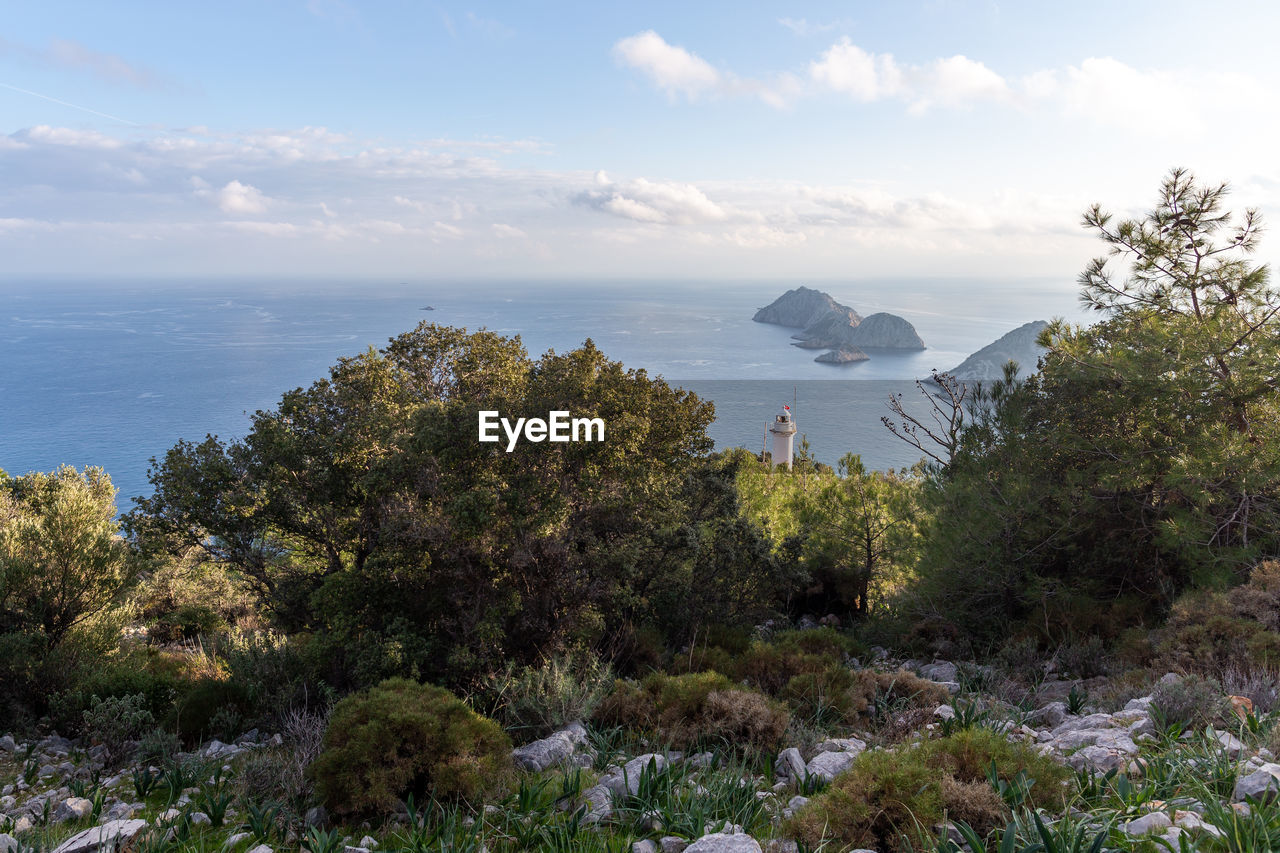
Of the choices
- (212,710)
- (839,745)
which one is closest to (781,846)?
(839,745)

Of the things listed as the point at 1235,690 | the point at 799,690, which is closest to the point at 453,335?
the point at 799,690

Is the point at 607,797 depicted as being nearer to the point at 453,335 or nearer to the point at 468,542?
the point at 468,542

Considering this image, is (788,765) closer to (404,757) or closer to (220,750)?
(404,757)

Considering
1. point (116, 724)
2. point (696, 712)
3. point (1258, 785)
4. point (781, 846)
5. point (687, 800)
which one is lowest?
point (116, 724)

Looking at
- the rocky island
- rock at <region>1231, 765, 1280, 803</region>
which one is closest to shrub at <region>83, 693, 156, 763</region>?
rock at <region>1231, 765, 1280, 803</region>

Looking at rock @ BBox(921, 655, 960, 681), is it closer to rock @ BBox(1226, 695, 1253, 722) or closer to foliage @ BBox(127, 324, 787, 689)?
foliage @ BBox(127, 324, 787, 689)

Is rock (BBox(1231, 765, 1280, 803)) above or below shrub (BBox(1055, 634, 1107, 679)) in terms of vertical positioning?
above
